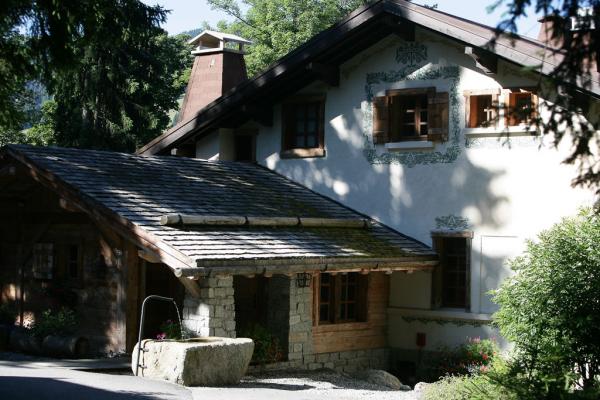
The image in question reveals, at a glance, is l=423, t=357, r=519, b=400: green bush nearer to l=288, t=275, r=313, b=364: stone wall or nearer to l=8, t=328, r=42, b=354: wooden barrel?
l=288, t=275, r=313, b=364: stone wall

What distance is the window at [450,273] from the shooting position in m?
18.7

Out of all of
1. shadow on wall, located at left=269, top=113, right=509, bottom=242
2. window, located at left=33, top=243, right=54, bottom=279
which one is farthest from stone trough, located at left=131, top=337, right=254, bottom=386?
shadow on wall, located at left=269, top=113, right=509, bottom=242

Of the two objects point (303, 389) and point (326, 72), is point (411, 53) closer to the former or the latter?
point (326, 72)

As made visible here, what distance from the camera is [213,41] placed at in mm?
26031

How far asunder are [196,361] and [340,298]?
4.99 m

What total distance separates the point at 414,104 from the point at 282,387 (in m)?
7.00

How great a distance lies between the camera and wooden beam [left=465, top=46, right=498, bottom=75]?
1781 cm

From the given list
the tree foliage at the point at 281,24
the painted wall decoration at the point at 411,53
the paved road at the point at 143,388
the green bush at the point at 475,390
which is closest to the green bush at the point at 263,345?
the paved road at the point at 143,388

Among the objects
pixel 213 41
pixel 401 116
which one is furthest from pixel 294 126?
pixel 213 41

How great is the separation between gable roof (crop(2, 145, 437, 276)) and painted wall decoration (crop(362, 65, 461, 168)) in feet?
4.29

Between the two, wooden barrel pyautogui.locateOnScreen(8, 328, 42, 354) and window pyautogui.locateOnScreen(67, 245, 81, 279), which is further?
window pyautogui.locateOnScreen(67, 245, 81, 279)

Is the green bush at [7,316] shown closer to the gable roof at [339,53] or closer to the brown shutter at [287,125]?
the gable roof at [339,53]

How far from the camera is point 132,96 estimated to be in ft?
108

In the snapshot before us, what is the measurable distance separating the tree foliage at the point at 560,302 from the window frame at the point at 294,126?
632 cm
